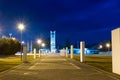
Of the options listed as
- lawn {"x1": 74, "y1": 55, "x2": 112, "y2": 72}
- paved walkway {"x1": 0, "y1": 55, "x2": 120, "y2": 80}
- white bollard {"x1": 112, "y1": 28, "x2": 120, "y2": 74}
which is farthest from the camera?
lawn {"x1": 74, "y1": 55, "x2": 112, "y2": 72}

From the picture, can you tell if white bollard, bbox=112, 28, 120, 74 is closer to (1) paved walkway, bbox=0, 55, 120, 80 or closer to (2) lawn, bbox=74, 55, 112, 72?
(1) paved walkway, bbox=0, 55, 120, 80

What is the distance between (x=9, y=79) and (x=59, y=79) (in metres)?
3.14

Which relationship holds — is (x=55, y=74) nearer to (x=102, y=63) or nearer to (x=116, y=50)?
(x=116, y=50)

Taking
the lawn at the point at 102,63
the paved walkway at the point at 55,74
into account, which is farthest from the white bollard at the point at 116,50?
the lawn at the point at 102,63

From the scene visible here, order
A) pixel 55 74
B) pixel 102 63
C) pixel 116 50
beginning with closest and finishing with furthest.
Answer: pixel 55 74
pixel 116 50
pixel 102 63

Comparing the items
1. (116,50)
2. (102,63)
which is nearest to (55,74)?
(116,50)

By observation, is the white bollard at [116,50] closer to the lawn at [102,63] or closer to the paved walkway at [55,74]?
the paved walkway at [55,74]

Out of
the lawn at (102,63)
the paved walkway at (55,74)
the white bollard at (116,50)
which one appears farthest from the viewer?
the lawn at (102,63)

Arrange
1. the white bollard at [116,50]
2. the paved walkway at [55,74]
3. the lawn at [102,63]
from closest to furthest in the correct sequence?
the paved walkway at [55,74] < the white bollard at [116,50] < the lawn at [102,63]

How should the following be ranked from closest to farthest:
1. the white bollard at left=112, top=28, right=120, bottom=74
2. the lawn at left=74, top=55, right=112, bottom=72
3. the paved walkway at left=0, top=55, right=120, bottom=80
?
the paved walkway at left=0, top=55, right=120, bottom=80 → the white bollard at left=112, top=28, right=120, bottom=74 → the lawn at left=74, top=55, right=112, bottom=72

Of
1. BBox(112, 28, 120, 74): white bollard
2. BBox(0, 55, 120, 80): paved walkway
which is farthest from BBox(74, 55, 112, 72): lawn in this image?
BBox(112, 28, 120, 74): white bollard

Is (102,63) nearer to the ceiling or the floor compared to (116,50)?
nearer to the floor

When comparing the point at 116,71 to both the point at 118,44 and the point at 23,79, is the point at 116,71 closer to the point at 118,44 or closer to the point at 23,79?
the point at 118,44

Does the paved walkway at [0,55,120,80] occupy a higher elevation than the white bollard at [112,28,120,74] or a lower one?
lower
